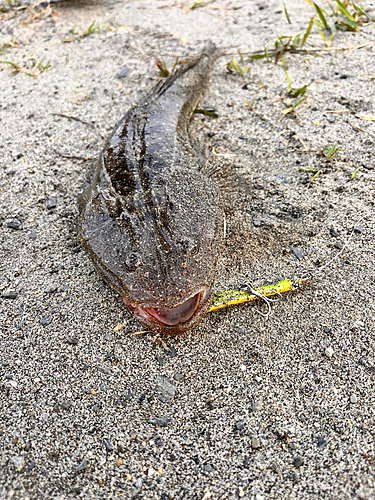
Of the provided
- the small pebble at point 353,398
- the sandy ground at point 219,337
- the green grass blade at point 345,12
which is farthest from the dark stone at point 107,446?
the green grass blade at point 345,12

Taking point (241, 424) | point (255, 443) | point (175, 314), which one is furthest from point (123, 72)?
point (255, 443)

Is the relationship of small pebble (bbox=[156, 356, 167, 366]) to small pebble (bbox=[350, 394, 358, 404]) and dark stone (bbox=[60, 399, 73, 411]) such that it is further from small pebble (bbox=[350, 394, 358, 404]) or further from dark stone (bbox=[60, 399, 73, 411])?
small pebble (bbox=[350, 394, 358, 404])

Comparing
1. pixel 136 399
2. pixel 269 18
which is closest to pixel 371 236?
pixel 136 399

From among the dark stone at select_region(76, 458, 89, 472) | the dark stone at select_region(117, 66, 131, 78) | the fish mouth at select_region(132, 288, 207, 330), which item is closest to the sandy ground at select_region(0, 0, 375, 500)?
the dark stone at select_region(76, 458, 89, 472)

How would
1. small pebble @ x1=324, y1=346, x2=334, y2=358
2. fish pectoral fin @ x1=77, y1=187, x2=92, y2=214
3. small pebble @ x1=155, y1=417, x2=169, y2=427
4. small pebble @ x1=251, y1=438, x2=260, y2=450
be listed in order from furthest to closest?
fish pectoral fin @ x1=77, y1=187, x2=92, y2=214
small pebble @ x1=324, y1=346, x2=334, y2=358
small pebble @ x1=155, y1=417, x2=169, y2=427
small pebble @ x1=251, y1=438, x2=260, y2=450

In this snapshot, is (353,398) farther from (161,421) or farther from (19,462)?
(19,462)

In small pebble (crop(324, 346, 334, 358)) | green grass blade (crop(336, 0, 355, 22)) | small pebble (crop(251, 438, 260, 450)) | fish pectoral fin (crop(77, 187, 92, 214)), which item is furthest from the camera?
green grass blade (crop(336, 0, 355, 22))

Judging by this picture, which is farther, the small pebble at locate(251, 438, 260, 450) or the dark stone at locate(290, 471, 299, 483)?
the small pebble at locate(251, 438, 260, 450)

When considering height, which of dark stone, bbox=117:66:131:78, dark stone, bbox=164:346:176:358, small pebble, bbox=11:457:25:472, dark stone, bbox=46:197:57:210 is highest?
dark stone, bbox=117:66:131:78
